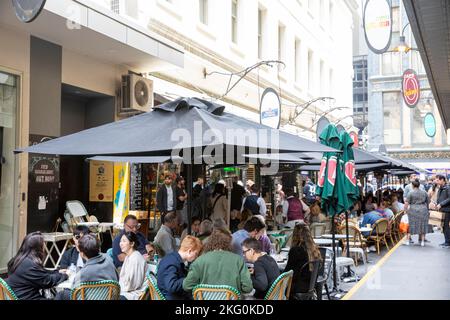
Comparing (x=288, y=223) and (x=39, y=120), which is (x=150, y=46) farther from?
(x=288, y=223)

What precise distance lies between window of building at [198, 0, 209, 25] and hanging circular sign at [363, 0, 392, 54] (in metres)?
7.21

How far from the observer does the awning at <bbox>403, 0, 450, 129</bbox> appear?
8344 mm

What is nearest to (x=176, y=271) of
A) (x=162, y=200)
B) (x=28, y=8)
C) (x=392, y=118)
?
(x=28, y=8)

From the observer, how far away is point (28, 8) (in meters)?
7.20

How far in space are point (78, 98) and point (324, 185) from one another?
6857 mm

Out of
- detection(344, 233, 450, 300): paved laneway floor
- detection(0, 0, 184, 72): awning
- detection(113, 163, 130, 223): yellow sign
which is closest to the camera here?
detection(344, 233, 450, 300): paved laneway floor

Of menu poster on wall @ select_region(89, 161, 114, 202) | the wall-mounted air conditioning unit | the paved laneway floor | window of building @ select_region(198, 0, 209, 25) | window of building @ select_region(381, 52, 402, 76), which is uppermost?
window of building @ select_region(381, 52, 402, 76)

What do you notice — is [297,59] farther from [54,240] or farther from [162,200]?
[54,240]

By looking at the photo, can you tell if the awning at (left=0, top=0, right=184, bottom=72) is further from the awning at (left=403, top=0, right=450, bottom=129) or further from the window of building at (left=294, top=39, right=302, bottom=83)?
the window of building at (left=294, top=39, right=302, bottom=83)

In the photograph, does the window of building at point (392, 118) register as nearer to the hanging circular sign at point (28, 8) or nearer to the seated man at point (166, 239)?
the seated man at point (166, 239)

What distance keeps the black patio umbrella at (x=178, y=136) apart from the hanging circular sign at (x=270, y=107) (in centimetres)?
856

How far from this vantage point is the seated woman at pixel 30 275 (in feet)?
17.6

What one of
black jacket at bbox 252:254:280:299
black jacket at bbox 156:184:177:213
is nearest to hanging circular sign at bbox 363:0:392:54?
black jacket at bbox 156:184:177:213

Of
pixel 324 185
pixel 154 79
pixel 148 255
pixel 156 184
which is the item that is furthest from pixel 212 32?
pixel 148 255
